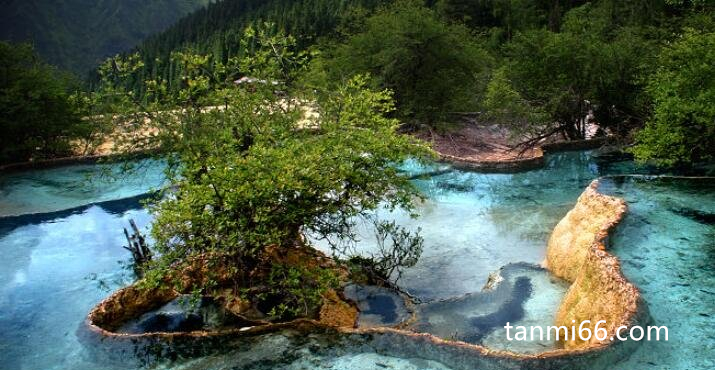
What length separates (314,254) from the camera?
13414 millimetres

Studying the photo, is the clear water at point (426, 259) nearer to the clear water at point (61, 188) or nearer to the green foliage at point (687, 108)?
the clear water at point (61, 188)

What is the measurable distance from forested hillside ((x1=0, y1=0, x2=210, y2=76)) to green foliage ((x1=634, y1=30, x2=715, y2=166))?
142 m

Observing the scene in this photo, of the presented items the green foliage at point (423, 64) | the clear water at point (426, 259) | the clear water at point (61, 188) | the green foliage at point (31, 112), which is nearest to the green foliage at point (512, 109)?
the clear water at point (426, 259)

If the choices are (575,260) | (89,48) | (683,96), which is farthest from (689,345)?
(89,48)

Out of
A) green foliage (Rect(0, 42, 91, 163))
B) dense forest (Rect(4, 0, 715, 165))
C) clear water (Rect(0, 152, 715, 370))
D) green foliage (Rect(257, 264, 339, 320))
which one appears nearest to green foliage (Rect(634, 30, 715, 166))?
dense forest (Rect(4, 0, 715, 165))

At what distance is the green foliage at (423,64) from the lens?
2962cm

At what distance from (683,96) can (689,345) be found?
10513 mm

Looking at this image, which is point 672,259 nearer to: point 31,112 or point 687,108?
point 687,108

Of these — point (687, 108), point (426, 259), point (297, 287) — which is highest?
point (687, 108)

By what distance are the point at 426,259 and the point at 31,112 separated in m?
21.7

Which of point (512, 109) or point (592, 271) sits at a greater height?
point (512, 109)

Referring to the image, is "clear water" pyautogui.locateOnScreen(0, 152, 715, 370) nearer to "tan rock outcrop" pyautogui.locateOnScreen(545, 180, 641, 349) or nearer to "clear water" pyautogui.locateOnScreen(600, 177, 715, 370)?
"clear water" pyautogui.locateOnScreen(600, 177, 715, 370)

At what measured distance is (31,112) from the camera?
92.5 ft

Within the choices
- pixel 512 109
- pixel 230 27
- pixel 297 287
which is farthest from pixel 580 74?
pixel 230 27
